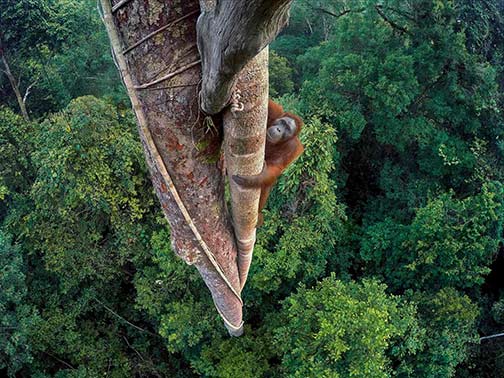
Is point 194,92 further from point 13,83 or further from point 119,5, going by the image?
point 13,83

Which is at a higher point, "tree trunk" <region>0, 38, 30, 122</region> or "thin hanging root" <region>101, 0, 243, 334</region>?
"thin hanging root" <region>101, 0, 243, 334</region>

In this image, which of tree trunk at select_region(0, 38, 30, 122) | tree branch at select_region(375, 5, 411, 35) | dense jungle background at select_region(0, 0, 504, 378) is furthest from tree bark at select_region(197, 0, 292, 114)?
tree trunk at select_region(0, 38, 30, 122)

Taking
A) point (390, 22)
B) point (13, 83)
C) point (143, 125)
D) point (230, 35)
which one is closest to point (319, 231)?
point (390, 22)

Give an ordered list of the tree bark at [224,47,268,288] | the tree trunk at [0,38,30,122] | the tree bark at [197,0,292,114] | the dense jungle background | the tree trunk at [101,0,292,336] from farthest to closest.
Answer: the tree trunk at [0,38,30,122] < the dense jungle background < the tree bark at [224,47,268,288] < the tree trunk at [101,0,292,336] < the tree bark at [197,0,292,114]

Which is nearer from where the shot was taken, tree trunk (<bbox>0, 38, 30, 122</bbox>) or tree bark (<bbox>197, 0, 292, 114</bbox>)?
tree bark (<bbox>197, 0, 292, 114</bbox>)

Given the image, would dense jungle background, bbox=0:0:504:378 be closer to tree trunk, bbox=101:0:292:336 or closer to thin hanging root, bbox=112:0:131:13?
tree trunk, bbox=101:0:292:336

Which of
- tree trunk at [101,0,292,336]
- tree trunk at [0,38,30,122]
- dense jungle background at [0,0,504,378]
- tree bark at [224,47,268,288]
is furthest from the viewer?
tree trunk at [0,38,30,122]
